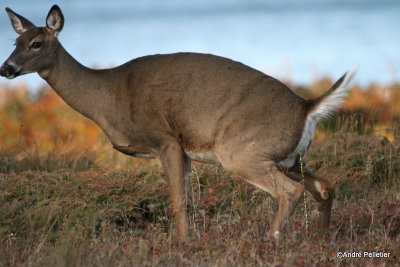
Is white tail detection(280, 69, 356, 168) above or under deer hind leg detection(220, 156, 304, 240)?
above

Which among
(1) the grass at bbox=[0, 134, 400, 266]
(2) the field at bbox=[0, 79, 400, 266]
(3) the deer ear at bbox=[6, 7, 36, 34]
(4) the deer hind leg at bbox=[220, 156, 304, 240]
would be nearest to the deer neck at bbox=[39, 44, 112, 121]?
(3) the deer ear at bbox=[6, 7, 36, 34]

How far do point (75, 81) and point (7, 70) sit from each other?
71 centimetres

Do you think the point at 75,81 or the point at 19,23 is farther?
the point at 19,23

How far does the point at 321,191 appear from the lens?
803 cm

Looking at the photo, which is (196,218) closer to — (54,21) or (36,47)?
(36,47)

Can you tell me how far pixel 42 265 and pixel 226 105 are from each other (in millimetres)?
2444

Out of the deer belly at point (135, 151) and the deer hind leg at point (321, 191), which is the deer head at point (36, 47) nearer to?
the deer belly at point (135, 151)

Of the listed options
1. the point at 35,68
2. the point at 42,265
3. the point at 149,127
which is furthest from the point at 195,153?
the point at 42,265

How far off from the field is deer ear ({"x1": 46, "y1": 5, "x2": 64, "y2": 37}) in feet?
3.40

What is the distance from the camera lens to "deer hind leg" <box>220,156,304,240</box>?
766cm

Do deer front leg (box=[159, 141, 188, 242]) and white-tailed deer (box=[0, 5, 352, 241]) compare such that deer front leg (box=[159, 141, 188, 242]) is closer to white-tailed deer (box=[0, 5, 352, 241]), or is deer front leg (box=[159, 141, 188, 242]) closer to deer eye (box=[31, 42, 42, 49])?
white-tailed deer (box=[0, 5, 352, 241])

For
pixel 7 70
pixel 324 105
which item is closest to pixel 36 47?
pixel 7 70

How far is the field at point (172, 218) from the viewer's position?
6.66m

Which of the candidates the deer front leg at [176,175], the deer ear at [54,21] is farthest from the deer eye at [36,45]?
the deer front leg at [176,175]
